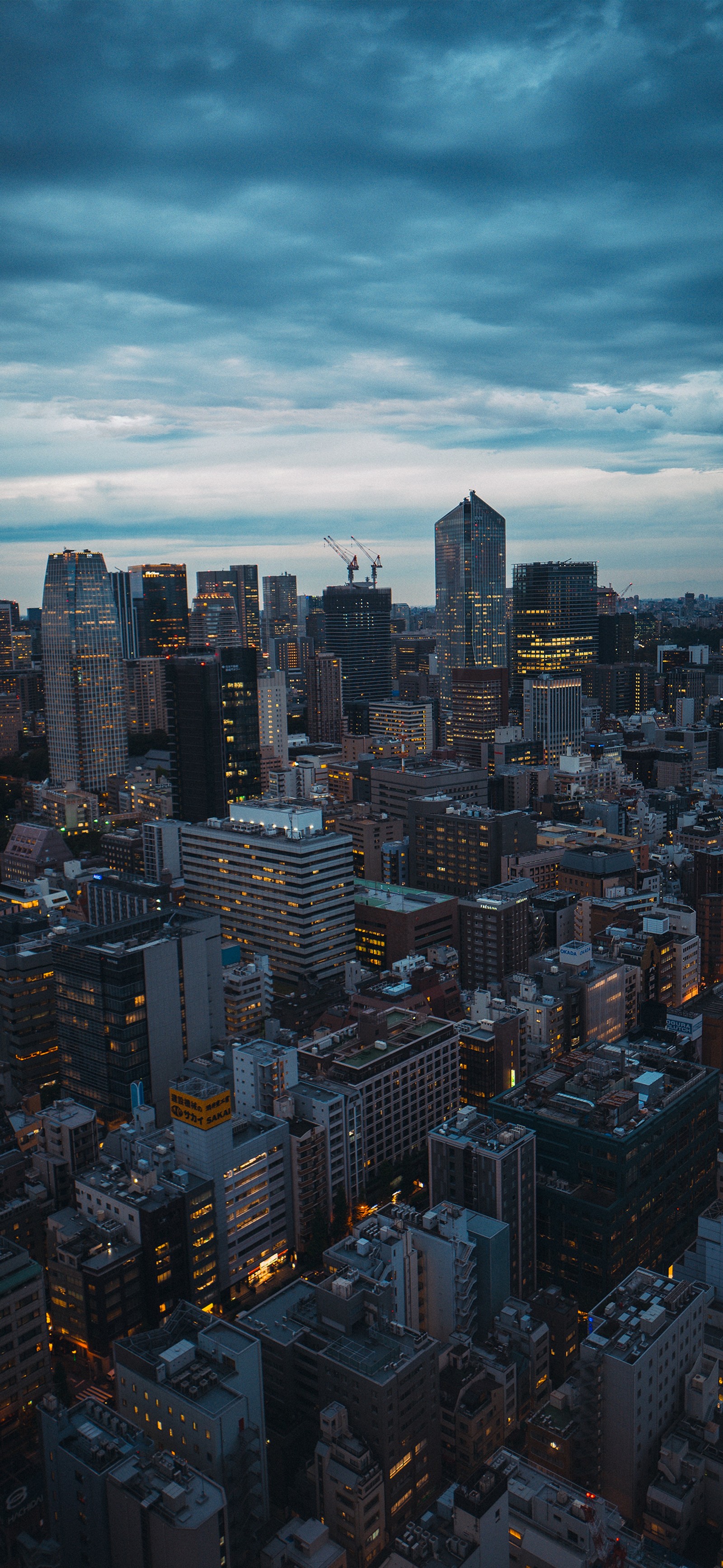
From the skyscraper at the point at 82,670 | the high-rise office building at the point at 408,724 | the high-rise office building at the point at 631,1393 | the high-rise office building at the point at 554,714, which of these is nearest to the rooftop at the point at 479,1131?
the high-rise office building at the point at 631,1393

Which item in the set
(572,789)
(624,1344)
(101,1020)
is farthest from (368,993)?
(572,789)

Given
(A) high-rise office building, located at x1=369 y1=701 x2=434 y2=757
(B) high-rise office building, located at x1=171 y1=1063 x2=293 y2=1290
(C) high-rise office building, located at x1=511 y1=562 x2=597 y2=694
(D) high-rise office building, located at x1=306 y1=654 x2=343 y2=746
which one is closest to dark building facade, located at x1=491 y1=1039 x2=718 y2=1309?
(B) high-rise office building, located at x1=171 y1=1063 x2=293 y2=1290

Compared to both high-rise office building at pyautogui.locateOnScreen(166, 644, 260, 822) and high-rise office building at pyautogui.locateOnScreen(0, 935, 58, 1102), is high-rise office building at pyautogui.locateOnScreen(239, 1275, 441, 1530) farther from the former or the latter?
high-rise office building at pyautogui.locateOnScreen(166, 644, 260, 822)

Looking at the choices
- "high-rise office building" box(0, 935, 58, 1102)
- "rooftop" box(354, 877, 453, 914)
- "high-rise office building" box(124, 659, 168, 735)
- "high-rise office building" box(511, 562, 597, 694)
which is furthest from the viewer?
"high-rise office building" box(511, 562, 597, 694)

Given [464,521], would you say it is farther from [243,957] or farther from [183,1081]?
[183,1081]

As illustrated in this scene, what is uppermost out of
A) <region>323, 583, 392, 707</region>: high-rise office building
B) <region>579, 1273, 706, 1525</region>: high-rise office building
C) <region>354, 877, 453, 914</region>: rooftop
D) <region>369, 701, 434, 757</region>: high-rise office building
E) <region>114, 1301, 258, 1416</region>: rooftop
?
<region>323, 583, 392, 707</region>: high-rise office building

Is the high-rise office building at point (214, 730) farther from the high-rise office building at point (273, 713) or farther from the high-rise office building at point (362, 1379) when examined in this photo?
the high-rise office building at point (362, 1379)

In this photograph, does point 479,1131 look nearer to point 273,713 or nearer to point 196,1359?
point 196,1359
